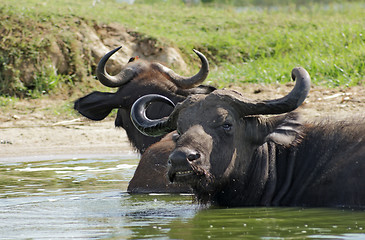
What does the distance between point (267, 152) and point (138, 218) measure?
1410 mm

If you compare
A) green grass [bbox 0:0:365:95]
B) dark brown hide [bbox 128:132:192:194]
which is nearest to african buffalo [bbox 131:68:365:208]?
dark brown hide [bbox 128:132:192:194]

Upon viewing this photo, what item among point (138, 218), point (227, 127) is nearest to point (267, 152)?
point (227, 127)

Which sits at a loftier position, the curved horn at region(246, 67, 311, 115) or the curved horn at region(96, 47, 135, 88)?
the curved horn at region(96, 47, 135, 88)

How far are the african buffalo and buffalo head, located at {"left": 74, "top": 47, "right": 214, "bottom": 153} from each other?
2789 mm

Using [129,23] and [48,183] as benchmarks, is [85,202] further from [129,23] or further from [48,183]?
[129,23]

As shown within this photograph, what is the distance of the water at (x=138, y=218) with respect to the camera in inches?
242

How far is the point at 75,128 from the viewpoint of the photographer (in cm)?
1462

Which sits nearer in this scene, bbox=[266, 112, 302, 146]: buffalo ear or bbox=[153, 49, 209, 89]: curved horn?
bbox=[266, 112, 302, 146]: buffalo ear

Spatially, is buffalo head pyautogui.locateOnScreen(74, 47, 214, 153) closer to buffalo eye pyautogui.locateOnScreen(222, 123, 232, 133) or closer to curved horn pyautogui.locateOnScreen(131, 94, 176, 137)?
curved horn pyautogui.locateOnScreen(131, 94, 176, 137)

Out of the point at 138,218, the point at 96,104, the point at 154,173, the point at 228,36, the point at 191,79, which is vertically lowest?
the point at 138,218

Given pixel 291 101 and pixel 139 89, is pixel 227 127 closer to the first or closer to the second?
pixel 291 101

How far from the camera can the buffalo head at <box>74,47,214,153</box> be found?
1045cm

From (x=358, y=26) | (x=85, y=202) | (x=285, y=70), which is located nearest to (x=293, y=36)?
(x=358, y=26)

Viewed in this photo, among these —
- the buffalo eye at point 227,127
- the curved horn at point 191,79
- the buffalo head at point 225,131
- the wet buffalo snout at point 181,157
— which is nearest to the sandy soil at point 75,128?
the curved horn at point 191,79
